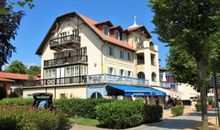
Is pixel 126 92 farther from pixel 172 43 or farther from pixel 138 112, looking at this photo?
pixel 172 43

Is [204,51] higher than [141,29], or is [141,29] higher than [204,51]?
[141,29]

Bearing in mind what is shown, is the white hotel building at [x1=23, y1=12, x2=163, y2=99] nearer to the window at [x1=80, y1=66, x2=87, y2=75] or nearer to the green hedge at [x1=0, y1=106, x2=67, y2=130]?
the window at [x1=80, y1=66, x2=87, y2=75]

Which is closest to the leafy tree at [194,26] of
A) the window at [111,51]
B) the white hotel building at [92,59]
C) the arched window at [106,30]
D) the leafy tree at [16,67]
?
the white hotel building at [92,59]

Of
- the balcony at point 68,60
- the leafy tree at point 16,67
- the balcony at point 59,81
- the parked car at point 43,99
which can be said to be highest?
the leafy tree at point 16,67

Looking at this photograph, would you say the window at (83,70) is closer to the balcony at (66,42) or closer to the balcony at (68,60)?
the balcony at (68,60)

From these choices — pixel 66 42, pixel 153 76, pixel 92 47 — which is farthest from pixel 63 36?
pixel 153 76

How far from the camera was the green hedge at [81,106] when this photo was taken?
25839 mm

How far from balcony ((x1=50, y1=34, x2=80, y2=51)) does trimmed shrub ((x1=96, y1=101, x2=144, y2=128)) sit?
24.9m

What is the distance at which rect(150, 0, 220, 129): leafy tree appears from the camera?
16.1 metres

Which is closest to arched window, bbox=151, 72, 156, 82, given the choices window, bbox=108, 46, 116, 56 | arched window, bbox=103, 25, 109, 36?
window, bbox=108, 46, 116, 56

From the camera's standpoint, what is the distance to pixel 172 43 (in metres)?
17.6

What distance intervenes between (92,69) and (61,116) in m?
29.9

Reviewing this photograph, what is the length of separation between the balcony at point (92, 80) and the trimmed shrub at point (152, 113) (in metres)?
12.8

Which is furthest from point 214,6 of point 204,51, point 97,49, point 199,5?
point 97,49
